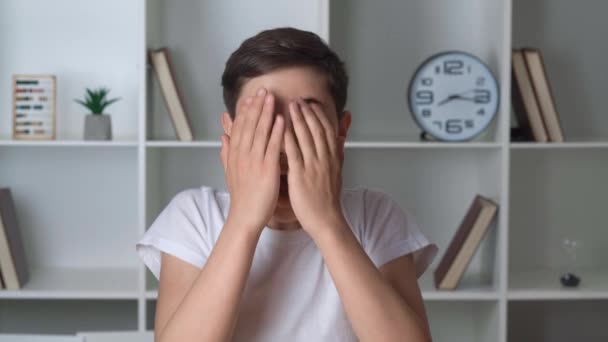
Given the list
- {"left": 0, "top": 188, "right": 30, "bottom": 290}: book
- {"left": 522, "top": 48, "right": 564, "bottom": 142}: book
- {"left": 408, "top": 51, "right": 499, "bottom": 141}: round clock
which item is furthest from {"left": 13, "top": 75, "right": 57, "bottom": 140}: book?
{"left": 522, "top": 48, "right": 564, "bottom": 142}: book

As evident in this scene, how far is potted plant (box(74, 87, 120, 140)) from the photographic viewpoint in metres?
2.58

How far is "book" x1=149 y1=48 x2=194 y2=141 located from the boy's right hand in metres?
1.28

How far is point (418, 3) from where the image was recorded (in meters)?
2.84

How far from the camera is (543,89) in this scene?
2.57m

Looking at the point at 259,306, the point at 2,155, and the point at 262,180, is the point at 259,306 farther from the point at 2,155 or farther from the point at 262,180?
the point at 2,155

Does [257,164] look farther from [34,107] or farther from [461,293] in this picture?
[34,107]

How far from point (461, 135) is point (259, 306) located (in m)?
1.40

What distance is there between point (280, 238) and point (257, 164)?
0.19 meters

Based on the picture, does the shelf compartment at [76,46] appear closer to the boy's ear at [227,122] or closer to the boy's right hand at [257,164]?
the boy's ear at [227,122]

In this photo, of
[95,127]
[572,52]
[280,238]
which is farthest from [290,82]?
[572,52]

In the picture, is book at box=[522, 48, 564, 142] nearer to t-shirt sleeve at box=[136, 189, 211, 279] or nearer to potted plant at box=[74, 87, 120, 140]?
potted plant at box=[74, 87, 120, 140]

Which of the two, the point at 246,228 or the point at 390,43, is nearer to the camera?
the point at 246,228

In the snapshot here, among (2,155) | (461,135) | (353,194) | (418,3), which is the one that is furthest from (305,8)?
(353,194)

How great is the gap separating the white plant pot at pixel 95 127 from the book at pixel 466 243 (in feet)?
3.61
